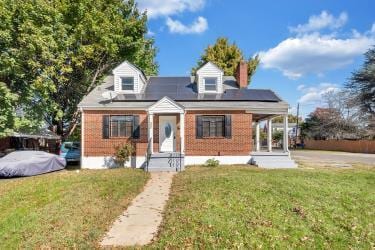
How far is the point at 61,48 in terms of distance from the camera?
1814 centimetres

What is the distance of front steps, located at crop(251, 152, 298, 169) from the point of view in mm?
15883

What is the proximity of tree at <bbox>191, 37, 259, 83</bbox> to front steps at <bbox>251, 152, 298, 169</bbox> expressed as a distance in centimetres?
1900

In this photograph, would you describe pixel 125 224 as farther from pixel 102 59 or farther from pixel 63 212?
pixel 102 59

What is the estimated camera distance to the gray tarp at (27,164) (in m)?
13.6

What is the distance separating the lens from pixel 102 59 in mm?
22078

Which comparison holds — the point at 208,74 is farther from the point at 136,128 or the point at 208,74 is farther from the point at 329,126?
the point at 329,126

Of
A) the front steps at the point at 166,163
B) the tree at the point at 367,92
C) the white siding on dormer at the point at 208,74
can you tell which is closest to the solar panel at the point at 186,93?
the white siding on dormer at the point at 208,74

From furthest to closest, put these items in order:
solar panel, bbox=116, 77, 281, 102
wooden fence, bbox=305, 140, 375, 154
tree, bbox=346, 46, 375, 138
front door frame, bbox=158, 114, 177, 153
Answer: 1. tree, bbox=346, 46, 375, 138
2. wooden fence, bbox=305, 140, 375, 154
3. solar panel, bbox=116, 77, 281, 102
4. front door frame, bbox=158, 114, 177, 153

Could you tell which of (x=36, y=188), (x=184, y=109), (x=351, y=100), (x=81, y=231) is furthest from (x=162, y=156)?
(x=351, y=100)

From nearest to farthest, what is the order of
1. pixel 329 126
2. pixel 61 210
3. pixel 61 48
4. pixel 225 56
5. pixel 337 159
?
1. pixel 61 210
2. pixel 61 48
3. pixel 337 159
4. pixel 225 56
5. pixel 329 126

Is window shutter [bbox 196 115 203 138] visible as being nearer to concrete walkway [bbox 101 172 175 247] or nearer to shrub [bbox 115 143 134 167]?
shrub [bbox 115 143 134 167]

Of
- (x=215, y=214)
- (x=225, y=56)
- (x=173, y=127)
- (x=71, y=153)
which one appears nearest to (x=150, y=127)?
(x=173, y=127)

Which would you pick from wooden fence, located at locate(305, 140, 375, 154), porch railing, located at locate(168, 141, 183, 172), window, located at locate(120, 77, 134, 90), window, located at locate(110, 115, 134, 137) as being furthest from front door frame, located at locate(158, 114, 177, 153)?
wooden fence, located at locate(305, 140, 375, 154)

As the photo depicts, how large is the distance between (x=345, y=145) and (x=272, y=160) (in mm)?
25912
